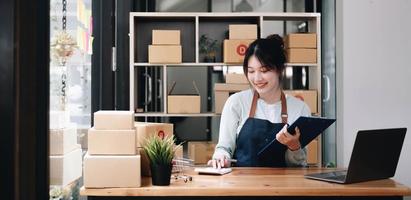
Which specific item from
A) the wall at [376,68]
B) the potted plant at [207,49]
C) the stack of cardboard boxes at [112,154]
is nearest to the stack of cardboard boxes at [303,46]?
the wall at [376,68]

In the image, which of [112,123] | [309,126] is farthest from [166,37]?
[112,123]

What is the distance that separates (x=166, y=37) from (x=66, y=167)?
2.19 meters

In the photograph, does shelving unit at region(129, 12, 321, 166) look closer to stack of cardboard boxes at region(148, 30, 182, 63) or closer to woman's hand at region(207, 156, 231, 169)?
stack of cardboard boxes at region(148, 30, 182, 63)

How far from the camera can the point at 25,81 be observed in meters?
1.32

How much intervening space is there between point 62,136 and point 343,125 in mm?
2626

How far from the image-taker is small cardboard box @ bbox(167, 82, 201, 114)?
157 inches

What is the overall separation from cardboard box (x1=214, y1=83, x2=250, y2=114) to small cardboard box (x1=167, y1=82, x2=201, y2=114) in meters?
0.16

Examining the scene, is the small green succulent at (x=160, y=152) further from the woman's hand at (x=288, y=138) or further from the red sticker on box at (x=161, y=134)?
the woman's hand at (x=288, y=138)

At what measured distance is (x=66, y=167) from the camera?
1.92 metres

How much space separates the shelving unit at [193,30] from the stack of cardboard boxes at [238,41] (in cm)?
9

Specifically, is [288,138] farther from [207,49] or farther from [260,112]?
[207,49]

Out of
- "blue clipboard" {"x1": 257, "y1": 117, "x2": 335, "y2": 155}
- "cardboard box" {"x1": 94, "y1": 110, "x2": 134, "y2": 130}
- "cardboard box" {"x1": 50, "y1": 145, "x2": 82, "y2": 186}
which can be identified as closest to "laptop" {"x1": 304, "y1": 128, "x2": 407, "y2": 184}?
→ "blue clipboard" {"x1": 257, "y1": 117, "x2": 335, "y2": 155}

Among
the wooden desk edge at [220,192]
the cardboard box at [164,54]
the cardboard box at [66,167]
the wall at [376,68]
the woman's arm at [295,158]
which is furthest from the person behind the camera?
the cardboard box at [164,54]

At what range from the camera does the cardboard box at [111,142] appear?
1889 millimetres
